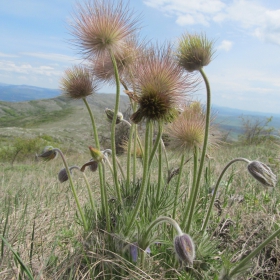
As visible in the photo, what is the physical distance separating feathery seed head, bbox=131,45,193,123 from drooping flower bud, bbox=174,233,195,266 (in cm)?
60

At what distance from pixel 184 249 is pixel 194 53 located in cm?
107

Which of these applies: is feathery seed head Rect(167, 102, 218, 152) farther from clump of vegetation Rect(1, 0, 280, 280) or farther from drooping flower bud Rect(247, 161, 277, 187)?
drooping flower bud Rect(247, 161, 277, 187)

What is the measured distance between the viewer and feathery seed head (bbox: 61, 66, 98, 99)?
7.22ft

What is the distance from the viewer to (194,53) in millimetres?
1813

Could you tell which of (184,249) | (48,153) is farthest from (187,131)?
(48,153)

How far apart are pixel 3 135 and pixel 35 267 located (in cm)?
4476

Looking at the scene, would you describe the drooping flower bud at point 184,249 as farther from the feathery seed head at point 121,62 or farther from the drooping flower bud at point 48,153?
the drooping flower bud at point 48,153

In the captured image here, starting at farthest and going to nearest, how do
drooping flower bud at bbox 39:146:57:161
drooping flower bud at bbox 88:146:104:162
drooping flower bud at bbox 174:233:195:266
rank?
drooping flower bud at bbox 39:146:57:161 → drooping flower bud at bbox 88:146:104:162 → drooping flower bud at bbox 174:233:195:266

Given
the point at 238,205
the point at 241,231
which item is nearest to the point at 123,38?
the point at 241,231

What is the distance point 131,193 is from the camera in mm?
2146

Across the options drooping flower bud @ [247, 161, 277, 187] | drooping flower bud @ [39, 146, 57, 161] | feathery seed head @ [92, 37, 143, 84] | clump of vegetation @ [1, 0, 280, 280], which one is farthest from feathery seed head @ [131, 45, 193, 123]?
drooping flower bud @ [39, 146, 57, 161]

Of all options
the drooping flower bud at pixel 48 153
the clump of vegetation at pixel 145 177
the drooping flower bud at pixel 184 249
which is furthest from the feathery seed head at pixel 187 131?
the drooping flower bud at pixel 48 153

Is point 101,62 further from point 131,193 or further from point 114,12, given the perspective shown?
point 131,193

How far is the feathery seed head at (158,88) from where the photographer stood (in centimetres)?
159
